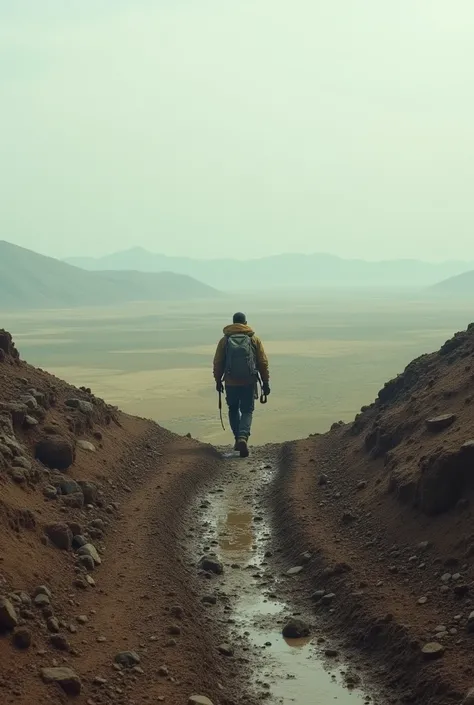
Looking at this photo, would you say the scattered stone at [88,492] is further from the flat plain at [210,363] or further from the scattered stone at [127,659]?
the flat plain at [210,363]

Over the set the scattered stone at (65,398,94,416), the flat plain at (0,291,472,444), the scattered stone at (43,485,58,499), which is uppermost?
the scattered stone at (65,398,94,416)

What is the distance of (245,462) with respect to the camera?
1536cm

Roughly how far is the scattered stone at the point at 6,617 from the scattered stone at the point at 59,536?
Result: 2.21 m

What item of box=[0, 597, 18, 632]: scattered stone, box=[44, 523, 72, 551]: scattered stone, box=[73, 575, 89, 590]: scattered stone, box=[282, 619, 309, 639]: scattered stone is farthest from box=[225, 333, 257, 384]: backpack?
box=[0, 597, 18, 632]: scattered stone

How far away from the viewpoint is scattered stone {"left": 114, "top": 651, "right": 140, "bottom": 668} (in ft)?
20.7

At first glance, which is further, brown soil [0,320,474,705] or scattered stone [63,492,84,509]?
scattered stone [63,492,84,509]

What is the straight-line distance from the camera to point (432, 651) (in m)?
6.31

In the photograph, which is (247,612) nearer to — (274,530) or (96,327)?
(274,530)

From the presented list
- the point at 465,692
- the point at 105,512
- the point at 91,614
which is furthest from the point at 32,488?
the point at 465,692

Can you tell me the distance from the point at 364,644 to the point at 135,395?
2985 centimetres

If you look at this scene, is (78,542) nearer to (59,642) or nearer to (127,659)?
(59,642)

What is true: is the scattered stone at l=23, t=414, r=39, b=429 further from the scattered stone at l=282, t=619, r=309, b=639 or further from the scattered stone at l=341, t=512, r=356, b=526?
the scattered stone at l=282, t=619, r=309, b=639

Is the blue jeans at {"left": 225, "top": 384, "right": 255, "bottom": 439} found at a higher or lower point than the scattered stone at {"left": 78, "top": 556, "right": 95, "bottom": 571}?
higher

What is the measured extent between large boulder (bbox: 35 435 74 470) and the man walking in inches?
185
